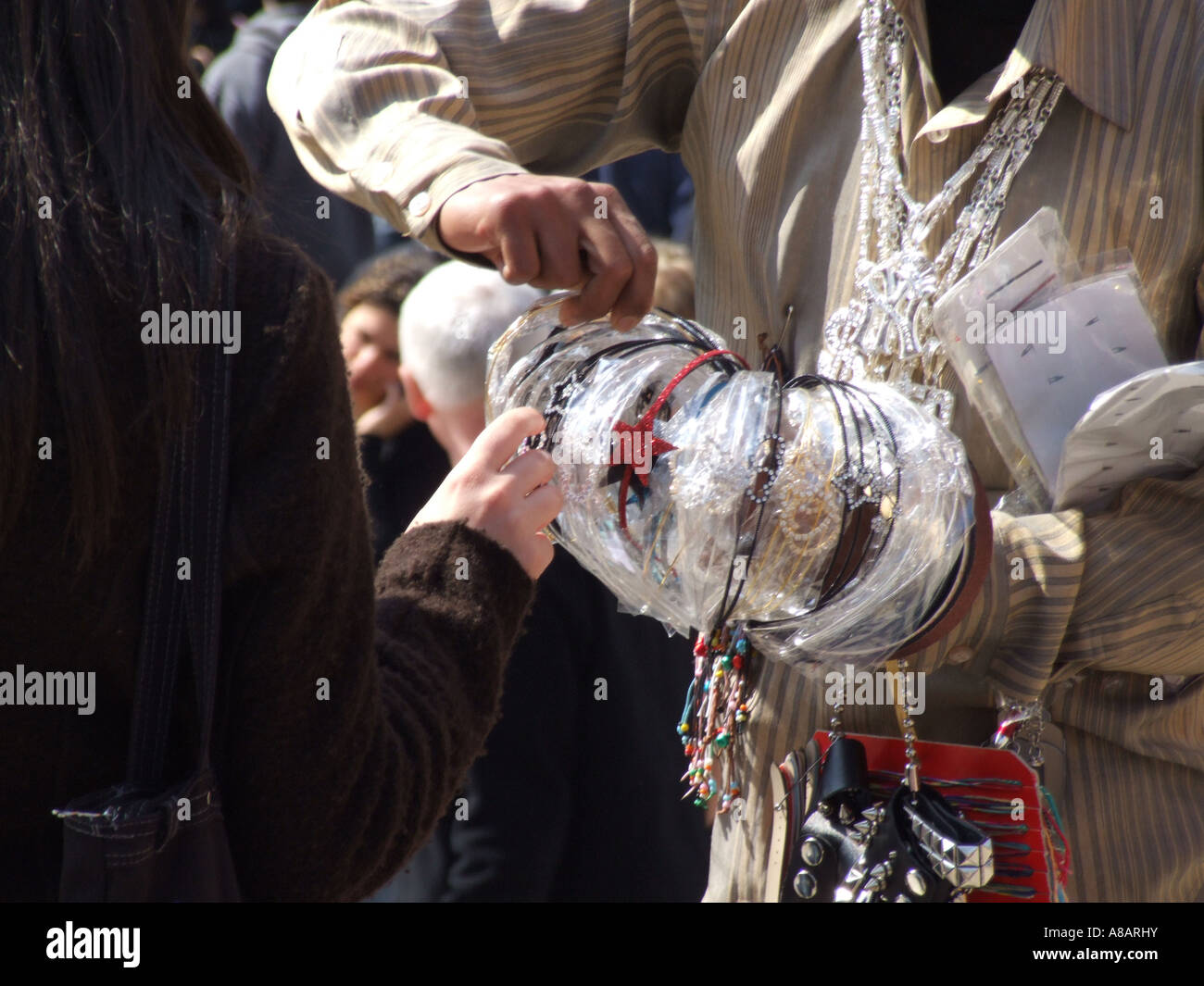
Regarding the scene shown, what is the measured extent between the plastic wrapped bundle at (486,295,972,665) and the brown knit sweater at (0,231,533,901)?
0.22 metres

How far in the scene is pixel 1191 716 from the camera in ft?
4.08

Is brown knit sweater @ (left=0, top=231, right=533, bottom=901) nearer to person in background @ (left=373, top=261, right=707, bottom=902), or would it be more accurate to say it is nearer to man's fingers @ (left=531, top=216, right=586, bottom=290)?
man's fingers @ (left=531, top=216, right=586, bottom=290)

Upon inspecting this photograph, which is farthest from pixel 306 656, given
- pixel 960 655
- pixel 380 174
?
pixel 960 655

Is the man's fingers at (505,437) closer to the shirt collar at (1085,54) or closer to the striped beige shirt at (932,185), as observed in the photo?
the striped beige shirt at (932,185)

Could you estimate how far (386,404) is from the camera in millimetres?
2850

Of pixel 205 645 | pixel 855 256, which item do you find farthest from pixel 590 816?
pixel 205 645

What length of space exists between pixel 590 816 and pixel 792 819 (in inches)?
48.7

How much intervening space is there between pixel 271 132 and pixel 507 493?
9.08 feet

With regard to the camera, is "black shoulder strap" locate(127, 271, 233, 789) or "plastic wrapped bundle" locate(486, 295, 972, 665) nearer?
"black shoulder strap" locate(127, 271, 233, 789)

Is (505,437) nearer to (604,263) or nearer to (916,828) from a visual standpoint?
(604,263)

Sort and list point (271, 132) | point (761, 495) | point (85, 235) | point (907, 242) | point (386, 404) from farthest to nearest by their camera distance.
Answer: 1. point (271, 132)
2. point (386, 404)
3. point (907, 242)
4. point (761, 495)
5. point (85, 235)

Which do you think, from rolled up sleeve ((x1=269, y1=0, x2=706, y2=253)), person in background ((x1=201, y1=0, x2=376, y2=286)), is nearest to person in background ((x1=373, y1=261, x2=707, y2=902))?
rolled up sleeve ((x1=269, y1=0, x2=706, y2=253))

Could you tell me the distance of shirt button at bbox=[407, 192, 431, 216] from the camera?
1.12 meters

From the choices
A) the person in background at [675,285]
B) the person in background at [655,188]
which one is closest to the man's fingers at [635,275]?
the person in background at [675,285]
